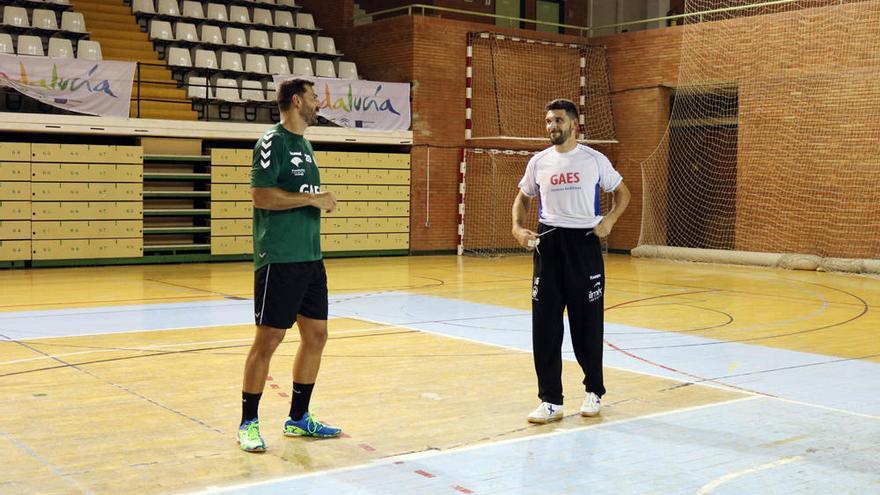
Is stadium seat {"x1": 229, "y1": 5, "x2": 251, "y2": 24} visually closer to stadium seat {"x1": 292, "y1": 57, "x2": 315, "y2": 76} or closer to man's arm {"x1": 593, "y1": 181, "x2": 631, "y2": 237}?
stadium seat {"x1": 292, "y1": 57, "x2": 315, "y2": 76}

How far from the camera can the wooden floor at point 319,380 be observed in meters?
4.84

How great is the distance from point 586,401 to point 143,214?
13.8 metres

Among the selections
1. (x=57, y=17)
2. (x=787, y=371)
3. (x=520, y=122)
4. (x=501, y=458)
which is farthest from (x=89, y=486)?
(x=520, y=122)

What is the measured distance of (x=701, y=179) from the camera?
21141 mm

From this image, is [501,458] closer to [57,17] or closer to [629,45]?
[57,17]

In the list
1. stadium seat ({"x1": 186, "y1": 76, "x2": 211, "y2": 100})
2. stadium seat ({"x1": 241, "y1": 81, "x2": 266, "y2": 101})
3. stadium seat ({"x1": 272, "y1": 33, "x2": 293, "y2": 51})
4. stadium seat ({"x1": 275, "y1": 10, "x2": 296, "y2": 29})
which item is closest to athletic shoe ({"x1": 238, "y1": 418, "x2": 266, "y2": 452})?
stadium seat ({"x1": 186, "y1": 76, "x2": 211, "y2": 100})

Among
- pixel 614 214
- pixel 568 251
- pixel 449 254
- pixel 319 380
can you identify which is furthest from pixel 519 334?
pixel 449 254

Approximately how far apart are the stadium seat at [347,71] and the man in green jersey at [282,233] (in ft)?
52.9

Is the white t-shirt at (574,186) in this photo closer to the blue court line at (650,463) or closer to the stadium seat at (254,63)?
the blue court line at (650,463)

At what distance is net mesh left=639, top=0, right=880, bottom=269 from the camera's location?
17891 mm

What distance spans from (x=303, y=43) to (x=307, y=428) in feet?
56.4

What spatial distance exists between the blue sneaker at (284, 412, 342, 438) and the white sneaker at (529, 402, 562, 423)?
117 centimetres

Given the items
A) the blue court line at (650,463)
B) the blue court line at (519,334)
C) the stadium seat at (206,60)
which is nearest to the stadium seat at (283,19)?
the stadium seat at (206,60)

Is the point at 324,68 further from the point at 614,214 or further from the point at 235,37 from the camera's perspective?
the point at 614,214
